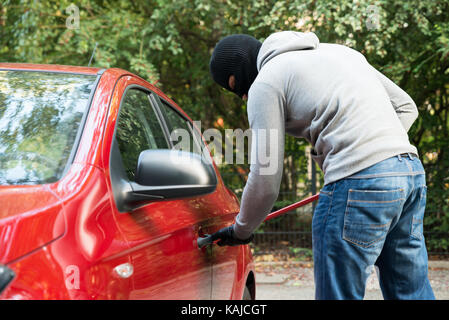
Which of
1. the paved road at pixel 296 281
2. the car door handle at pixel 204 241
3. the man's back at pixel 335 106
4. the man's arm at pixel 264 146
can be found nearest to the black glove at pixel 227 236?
the car door handle at pixel 204 241

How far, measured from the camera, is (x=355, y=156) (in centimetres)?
204

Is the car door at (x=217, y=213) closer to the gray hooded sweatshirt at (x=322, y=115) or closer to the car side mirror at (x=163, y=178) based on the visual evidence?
the gray hooded sweatshirt at (x=322, y=115)

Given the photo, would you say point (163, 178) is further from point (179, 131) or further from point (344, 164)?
point (179, 131)

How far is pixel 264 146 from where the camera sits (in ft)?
6.97

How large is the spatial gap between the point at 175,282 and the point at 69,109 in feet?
2.33

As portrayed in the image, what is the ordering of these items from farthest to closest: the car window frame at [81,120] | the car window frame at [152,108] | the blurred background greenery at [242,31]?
1. the blurred background greenery at [242,31]
2. the car window frame at [152,108]
3. the car window frame at [81,120]

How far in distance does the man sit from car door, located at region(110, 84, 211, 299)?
0.91 ft

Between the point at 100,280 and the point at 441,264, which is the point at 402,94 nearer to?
the point at 100,280

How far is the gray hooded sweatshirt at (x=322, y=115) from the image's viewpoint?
207cm

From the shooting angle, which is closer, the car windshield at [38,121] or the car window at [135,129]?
the car windshield at [38,121]

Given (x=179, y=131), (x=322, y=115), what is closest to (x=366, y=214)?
(x=322, y=115)

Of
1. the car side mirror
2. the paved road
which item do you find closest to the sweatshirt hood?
the car side mirror

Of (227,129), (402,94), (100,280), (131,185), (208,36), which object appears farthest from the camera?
(227,129)

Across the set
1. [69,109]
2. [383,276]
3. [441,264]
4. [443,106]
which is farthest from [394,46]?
[69,109]
